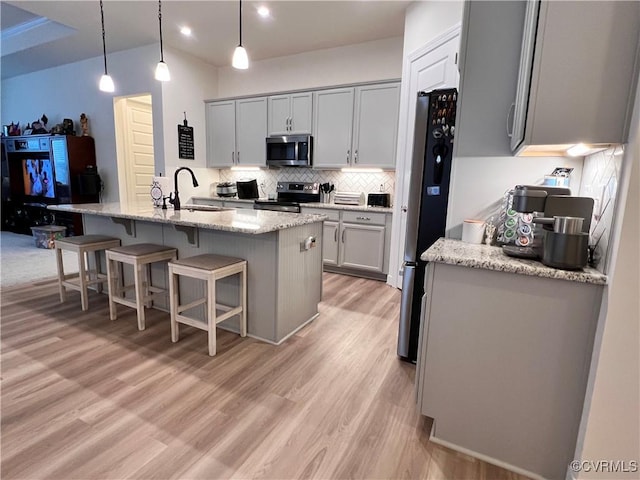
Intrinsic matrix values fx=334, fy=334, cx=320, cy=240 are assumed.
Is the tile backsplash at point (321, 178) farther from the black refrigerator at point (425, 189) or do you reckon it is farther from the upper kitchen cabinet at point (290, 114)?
the black refrigerator at point (425, 189)

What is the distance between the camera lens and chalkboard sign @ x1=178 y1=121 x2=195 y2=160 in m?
4.93

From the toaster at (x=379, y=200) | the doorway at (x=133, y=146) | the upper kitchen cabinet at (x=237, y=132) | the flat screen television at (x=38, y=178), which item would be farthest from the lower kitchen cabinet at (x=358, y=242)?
the flat screen television at (x=38, y=178)

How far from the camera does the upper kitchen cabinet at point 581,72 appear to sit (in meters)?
1.13

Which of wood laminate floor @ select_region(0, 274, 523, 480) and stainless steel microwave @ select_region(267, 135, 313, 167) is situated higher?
stainless steel microwave @ select_region(267, 135, 313, 167)

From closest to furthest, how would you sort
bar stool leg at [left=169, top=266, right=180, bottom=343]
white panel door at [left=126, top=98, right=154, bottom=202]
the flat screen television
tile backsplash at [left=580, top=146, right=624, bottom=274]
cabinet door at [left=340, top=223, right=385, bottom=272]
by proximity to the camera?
tile backsplash at [left=580, top=146, right=624, bottom=274], bar stool leg at [left=169, top=266, right=180, bottom=343], cabinet door at [left=340, top=223, right=385, bottom=272], white panel door at [left=126, top=98, right=154, bottom=202], the flat screen television

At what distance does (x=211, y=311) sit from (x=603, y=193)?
2.14 meters

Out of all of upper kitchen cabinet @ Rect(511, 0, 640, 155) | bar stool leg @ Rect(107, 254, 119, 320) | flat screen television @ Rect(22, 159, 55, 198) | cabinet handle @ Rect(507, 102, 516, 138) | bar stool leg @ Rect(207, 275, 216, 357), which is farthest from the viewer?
flat screen television @ Rect(22, 159, 55, 198)

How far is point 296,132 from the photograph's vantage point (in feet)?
15.0

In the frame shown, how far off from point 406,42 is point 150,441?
3.94 meters

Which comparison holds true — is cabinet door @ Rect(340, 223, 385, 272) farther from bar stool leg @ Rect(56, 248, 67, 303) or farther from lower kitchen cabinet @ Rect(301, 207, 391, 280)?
bar stool leg @ Rect(56, 248, 67, 303)

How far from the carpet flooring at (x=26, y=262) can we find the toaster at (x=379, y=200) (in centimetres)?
377

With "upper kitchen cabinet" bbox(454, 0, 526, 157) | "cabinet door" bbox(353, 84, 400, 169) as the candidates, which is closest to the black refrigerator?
"upper kitchen cabinet" bbox(454, 0, 526, 157)

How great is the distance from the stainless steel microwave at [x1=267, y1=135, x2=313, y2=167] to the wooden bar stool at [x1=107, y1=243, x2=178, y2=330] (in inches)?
90.5

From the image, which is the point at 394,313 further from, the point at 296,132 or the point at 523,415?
the point at 296,132
